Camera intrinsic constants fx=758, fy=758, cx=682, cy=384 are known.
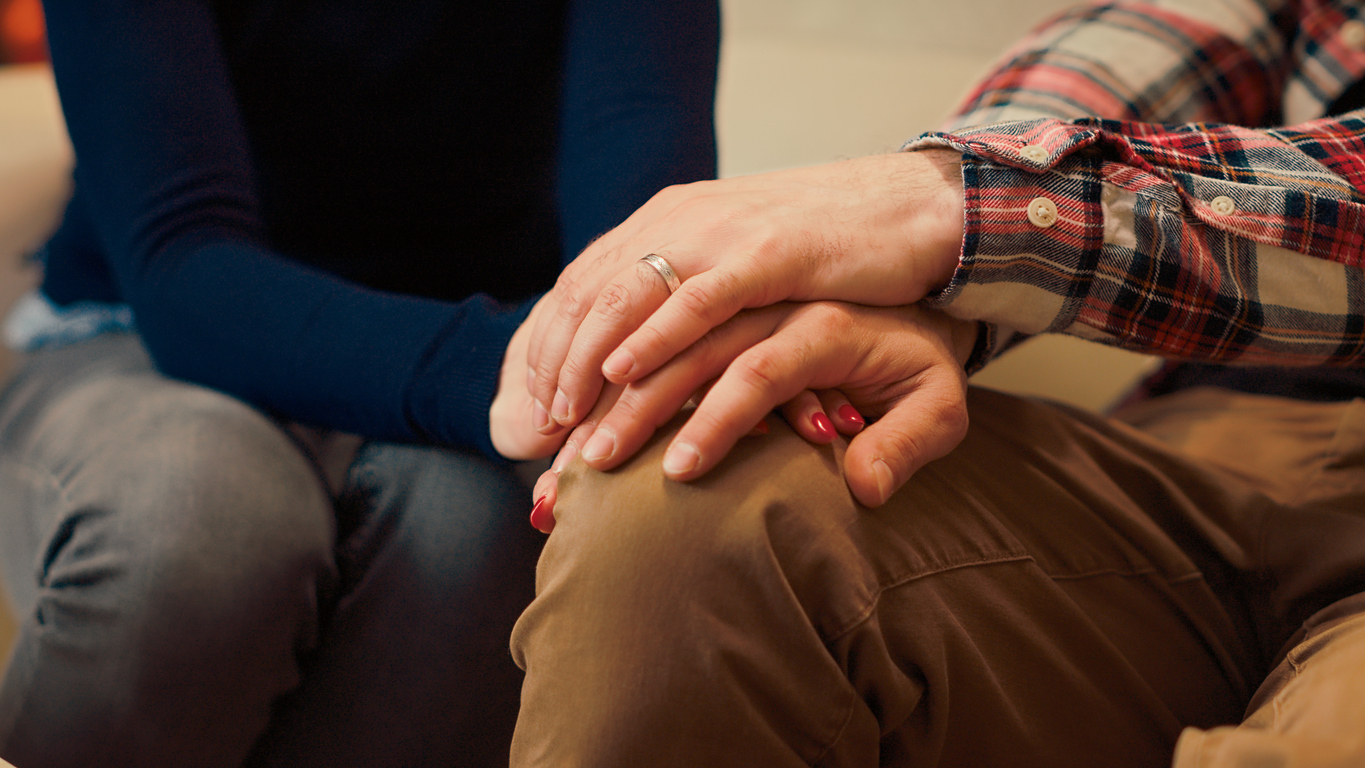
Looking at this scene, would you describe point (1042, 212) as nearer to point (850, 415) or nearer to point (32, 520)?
point (850, 415)

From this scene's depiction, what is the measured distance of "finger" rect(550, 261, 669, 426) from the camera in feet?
1.43

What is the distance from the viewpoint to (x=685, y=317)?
0.42 m

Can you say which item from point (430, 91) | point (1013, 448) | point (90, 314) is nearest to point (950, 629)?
point (1013, 448)

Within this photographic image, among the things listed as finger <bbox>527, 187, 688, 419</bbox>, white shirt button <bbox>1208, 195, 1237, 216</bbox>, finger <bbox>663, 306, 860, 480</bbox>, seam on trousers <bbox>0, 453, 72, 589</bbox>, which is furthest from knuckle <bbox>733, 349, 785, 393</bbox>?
seam on trousers <bbox>0, 453, 72, 589</bbox>

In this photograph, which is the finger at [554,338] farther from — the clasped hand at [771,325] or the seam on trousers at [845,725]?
the seam on trousers at [845,725]

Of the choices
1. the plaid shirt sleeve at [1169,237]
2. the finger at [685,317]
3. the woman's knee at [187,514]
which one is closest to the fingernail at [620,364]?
the finger at [685,317]

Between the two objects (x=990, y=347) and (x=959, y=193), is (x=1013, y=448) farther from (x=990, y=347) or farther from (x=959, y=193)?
(x=959, y=193)

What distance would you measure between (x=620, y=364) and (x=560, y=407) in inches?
2.5

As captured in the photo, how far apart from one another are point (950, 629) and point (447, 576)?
1.24ft

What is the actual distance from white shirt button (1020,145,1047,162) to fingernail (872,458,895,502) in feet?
0.69

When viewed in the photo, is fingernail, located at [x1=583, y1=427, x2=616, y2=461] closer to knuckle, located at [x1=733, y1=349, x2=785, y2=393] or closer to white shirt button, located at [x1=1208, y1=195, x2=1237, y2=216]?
knuckle, located at [x1=733, y1=349, x2=785, y2=393]

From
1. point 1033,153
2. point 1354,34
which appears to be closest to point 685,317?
point 1033,153

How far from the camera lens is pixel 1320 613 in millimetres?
471

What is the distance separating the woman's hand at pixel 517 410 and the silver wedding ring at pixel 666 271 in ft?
0.43
